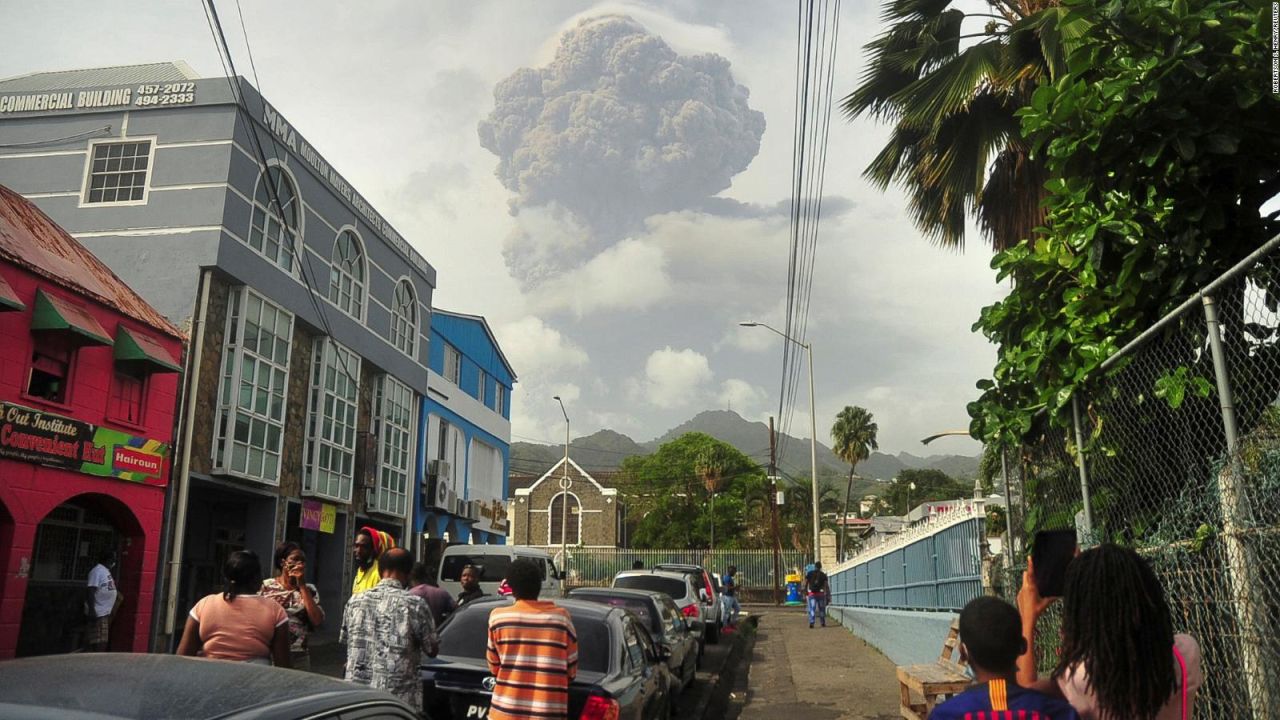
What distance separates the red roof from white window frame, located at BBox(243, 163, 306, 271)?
2.79m

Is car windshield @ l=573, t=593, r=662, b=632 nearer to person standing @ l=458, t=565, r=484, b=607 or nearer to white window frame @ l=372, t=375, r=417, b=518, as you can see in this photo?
person standing @ l=458, t=565, r=484, b=607

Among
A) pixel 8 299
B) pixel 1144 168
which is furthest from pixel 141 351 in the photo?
pixel 1144 168

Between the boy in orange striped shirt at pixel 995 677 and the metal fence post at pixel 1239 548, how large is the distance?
1.70 meters

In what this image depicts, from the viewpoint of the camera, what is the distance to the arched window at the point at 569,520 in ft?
214

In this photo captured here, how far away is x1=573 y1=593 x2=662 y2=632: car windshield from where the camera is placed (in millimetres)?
11878

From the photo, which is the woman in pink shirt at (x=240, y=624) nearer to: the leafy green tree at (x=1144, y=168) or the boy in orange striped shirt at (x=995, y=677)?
the boy in orange striped shirt at (x=995, y=677)

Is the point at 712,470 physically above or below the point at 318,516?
above

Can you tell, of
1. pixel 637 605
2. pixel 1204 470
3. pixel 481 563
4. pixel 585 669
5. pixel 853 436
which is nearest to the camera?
pixel 1204 470

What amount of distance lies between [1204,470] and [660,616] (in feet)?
26.0

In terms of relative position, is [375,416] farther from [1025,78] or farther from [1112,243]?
[1112,243]

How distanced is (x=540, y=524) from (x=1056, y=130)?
6243cm

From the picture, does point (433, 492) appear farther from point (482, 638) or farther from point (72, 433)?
point (482, 638)

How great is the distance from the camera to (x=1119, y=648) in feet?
9.44

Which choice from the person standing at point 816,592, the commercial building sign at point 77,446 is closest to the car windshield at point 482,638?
the commercial building sign at point 77,446
